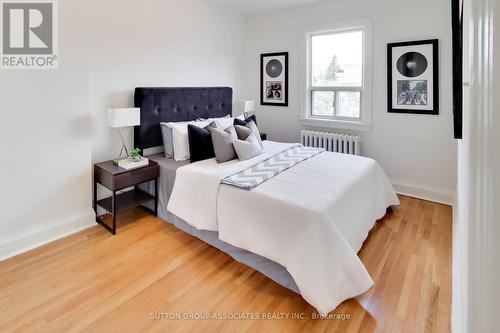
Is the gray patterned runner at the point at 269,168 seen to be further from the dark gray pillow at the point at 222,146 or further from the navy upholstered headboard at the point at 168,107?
the navy upholstered headboard at the point at 168,107

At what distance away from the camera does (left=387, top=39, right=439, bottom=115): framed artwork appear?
3389 mm

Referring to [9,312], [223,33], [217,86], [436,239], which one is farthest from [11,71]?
[436,239]

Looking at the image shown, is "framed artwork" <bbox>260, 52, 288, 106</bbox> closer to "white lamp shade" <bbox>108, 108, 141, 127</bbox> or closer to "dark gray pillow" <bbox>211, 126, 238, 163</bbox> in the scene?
"dark gray pillow" <bbox>211, 126, 238, 163</bbox>

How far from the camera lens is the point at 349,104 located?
4.18 metres

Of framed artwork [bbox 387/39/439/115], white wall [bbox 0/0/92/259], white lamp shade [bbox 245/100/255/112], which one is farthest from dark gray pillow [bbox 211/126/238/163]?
framed artwork [bbox 387/39/439/115]

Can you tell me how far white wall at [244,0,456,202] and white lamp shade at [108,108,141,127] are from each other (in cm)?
255

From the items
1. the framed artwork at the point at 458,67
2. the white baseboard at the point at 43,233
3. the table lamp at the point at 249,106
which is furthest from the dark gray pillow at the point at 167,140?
the framed artwork at the point at 458,67

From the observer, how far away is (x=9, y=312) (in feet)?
6.13

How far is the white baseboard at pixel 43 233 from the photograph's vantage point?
8.10ft

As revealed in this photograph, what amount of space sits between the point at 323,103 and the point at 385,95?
916 millimetres

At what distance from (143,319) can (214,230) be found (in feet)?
2.86

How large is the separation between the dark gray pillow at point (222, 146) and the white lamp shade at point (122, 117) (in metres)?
0.82

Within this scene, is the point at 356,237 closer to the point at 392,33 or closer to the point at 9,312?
the point at 9,312

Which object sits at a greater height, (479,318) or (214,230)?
(479,318)
